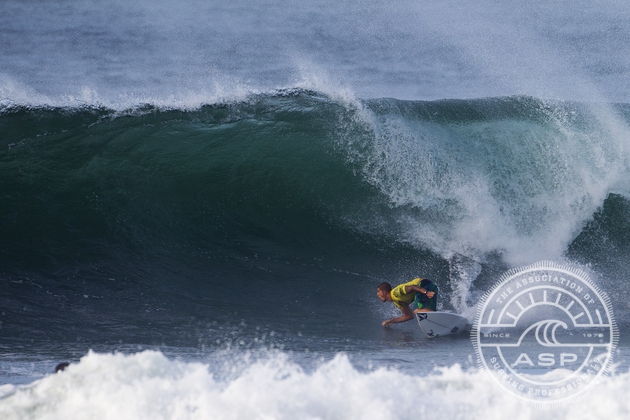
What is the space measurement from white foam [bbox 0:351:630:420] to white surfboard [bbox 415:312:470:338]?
6.72 feet

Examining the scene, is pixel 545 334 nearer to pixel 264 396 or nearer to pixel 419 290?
pixel 419 290

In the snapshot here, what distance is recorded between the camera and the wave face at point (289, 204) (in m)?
8.36

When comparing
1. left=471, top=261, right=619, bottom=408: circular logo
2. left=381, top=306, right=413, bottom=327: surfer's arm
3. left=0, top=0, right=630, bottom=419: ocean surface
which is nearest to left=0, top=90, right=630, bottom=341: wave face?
left=0, top=0, right=630, bottom=419: ocean surface

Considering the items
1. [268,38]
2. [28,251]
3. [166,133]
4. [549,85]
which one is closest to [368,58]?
[268,38]

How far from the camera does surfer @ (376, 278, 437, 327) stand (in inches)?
301

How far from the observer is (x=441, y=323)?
7.46 meters

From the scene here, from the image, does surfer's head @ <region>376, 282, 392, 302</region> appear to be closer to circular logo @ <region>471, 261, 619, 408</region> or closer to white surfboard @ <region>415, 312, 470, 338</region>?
white surfboard @ <region>415, 312, 470, 338</region>

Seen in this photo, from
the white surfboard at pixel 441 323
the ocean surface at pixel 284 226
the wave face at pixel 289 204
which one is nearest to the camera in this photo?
the ocean surface at pixel 284 226

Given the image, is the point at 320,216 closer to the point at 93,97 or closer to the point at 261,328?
the point at 261,328

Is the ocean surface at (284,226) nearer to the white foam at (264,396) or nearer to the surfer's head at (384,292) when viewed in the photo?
the white foam at (264,396)

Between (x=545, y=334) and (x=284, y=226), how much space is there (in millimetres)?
3690

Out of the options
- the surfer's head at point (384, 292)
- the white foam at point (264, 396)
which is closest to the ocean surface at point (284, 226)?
the white foam at point (264, 396)

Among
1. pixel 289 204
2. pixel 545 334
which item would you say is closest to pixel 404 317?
pixel 545 334

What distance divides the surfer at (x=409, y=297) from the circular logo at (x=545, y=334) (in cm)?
57
